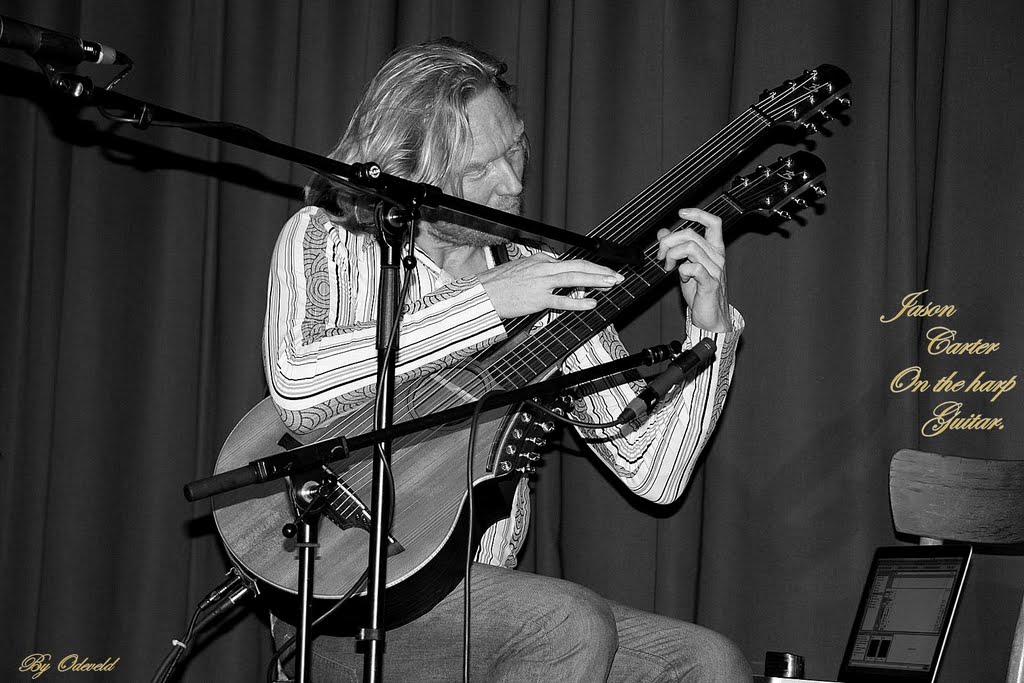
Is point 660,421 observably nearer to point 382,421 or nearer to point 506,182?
point 506,182

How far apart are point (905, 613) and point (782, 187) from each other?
0.76 meters

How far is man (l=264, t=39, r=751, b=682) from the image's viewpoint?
4.43ft

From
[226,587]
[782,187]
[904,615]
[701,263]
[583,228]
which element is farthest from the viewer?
[583,228]

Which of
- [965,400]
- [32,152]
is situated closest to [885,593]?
[965,400]

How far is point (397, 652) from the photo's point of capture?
144 cm

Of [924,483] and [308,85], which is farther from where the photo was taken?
[308,85]

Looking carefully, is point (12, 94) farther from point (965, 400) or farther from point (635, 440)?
point (965, 400)

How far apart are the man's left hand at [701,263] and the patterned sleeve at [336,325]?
308 mm

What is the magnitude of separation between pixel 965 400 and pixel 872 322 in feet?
0.75

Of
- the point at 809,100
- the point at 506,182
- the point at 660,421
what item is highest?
the point at 809,100

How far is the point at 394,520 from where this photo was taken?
1.44 meters

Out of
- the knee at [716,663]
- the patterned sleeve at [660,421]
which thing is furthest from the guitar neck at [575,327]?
the knee at [716,663]

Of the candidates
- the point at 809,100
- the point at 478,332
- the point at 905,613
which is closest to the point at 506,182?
the point at 478,332

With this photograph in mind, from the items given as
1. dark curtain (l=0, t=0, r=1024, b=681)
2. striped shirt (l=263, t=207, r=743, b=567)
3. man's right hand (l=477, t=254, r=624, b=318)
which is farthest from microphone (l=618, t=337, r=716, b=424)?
dark curtain (l=0, t=0, r=1024, b=681)
